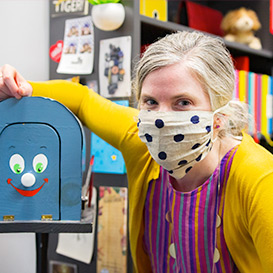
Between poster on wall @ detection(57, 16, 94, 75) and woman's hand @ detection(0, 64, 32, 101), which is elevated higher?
poster on wall @ detection(57, 16, 94, 75)

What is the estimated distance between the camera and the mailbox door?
0.91 m

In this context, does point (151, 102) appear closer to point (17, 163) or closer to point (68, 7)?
point (17, 163)

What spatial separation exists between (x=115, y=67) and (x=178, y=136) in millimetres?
594

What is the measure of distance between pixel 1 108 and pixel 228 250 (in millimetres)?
657

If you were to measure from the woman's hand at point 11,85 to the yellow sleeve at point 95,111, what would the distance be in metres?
0.11

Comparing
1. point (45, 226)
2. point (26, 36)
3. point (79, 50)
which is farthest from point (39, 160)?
point (26, 36)

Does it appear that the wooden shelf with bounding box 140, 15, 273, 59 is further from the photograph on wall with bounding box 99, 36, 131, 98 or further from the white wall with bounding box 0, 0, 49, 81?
the white wall with bounding box 0, 0, 49, 81

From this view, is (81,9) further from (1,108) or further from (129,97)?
(1,108)

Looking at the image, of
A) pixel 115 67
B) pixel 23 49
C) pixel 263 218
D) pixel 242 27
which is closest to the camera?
pixel 263 218

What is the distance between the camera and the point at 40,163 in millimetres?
916

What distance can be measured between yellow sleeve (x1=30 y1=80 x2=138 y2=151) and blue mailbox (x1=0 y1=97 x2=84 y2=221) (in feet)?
0.50

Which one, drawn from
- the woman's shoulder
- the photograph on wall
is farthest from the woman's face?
the photograph on wall

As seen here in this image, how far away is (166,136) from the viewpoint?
904 mm

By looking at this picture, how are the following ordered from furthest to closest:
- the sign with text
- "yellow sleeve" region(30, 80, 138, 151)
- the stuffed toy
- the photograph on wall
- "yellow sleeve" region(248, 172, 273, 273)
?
1. the stuffed toy
2. the sign with text
3. the photograph on wall
4. "yellow sleeve" region(30, 80, 138, 151)
5. "yellow sleeve" region(248, 172, 273, 273)
